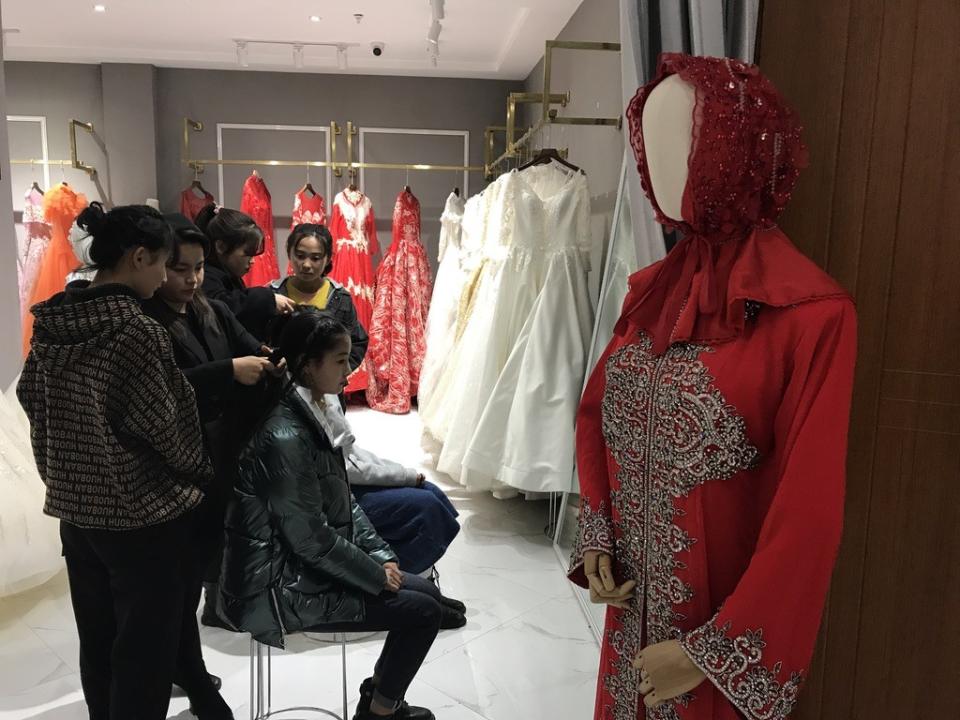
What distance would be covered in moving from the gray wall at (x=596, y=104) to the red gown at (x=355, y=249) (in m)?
1.62

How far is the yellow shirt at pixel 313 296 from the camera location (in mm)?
2768

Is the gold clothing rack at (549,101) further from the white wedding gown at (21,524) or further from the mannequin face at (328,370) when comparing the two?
the white wedding gown at (21,524)

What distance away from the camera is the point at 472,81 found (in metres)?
5.38

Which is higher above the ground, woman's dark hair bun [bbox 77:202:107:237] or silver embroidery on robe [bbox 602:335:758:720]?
woman's dark hair bun [bbox 77:202:107:237]

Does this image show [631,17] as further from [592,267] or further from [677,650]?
[592,267]

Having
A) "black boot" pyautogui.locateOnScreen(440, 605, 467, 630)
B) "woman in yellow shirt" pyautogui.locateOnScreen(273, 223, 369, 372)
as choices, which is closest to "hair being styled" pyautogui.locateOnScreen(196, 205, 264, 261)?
"woman in yellow shirt" pyautogui.locateOnScreen(273, 223, 369, 372)

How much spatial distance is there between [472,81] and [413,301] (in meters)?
1.76

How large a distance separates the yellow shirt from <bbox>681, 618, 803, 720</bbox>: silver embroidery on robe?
2164 millimetres

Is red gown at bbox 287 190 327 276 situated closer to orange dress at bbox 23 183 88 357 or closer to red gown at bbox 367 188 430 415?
red gown at bbox 367 188 430 415

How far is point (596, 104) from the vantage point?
3412 mm

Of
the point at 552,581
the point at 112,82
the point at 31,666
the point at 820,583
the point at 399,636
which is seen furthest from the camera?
the point at 112,82

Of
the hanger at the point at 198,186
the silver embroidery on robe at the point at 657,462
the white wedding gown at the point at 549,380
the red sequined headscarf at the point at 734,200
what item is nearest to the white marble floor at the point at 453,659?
the white wedding gown at the point at 549,380

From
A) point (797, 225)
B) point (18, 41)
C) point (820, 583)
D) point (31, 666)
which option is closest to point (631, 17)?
point (797, 225)

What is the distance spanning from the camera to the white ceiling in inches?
154
